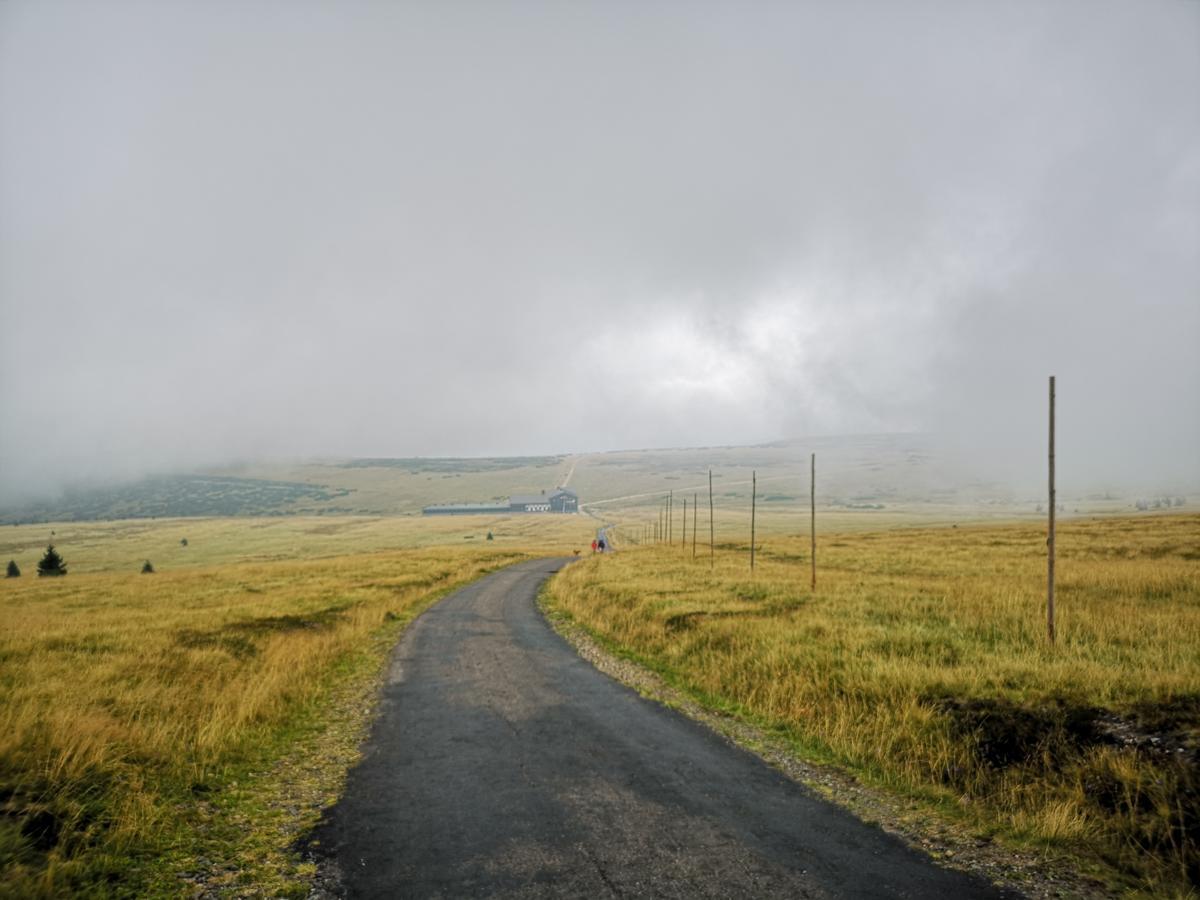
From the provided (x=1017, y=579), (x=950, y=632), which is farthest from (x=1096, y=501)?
(x=950, y=632)

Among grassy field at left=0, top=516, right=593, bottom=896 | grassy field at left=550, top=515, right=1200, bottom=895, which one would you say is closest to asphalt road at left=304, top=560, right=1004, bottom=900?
grassy field at left=0, top=516, right=593, bottom=896

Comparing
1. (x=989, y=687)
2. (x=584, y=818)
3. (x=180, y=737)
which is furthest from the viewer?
(x=989, y=687)

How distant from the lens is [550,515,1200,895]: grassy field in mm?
7465

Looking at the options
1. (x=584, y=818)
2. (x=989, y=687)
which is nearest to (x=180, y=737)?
(x=584, y=818)

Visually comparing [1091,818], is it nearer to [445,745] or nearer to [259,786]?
[445,745]

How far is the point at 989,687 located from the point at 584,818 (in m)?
8.28

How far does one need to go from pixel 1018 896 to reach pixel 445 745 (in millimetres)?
8324

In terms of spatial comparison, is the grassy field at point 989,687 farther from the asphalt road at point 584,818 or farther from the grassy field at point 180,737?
the grassy field at point 180,737

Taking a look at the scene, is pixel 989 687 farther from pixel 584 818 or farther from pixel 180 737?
pixel 180 737

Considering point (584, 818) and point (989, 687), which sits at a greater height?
point (989, 687)

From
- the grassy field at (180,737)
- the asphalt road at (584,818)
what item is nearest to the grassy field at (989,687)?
the asphalt road at (584,818)

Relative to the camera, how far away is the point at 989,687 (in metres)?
11.0

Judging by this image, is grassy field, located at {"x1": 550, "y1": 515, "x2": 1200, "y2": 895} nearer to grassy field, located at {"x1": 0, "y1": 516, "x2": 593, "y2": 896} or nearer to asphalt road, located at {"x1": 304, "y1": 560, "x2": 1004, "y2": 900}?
asphalt road, located at {"x1": 304, "y1": 560, "x2": 1004, "y2": 900}

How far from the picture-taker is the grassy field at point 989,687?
7465mm
